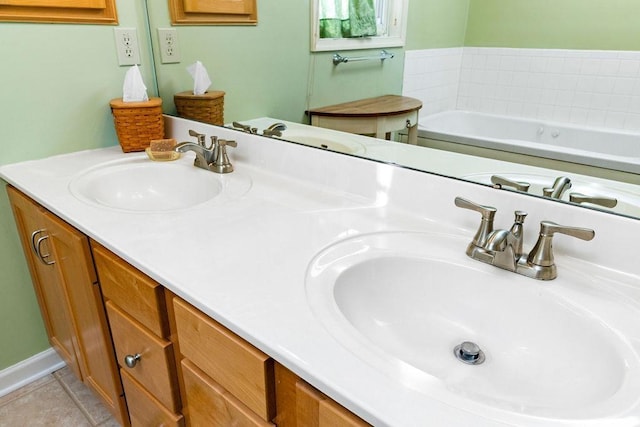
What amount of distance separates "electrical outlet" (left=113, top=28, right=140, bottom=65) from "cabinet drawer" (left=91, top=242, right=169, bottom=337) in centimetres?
81

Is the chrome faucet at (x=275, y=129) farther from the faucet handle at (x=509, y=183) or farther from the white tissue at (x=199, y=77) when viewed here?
the faucet handle at (x=509, y=183)

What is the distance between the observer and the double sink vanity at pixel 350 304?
1.95 feet

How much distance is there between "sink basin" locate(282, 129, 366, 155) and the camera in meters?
1.18

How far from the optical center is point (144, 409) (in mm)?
1138

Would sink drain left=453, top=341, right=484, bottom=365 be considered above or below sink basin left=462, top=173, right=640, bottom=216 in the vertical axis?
below

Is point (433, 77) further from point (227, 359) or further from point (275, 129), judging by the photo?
point (227, 359)

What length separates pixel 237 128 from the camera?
4.84 ft

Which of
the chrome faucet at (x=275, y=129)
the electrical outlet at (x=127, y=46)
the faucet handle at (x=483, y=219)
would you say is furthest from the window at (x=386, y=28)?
the electrical outlet at (x=127, y=46)

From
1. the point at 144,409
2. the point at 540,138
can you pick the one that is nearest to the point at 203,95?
the point at 144,409

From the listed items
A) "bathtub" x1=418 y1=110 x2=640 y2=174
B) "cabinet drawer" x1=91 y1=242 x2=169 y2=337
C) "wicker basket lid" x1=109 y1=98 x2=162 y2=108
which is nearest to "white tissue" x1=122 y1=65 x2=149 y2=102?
"wicker basket lid" x1=109 y1=98 x2=162 y2=108

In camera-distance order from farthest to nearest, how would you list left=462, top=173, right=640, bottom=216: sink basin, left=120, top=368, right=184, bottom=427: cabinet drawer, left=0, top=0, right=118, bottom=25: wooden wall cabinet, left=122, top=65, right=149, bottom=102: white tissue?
left=122, top=65, right=149, bottom=102: white tissue, left=0, top=0, right=118, bottom=25: wooden wall cabinet, left=120, top=368, right=184, bottom=427: cabinet drawer, left=462, top=173, right=640, bottom=216: sink basin

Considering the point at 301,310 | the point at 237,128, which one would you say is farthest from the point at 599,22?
the point at 237,128

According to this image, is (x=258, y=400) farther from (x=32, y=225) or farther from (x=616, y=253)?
(x=32, y=225)

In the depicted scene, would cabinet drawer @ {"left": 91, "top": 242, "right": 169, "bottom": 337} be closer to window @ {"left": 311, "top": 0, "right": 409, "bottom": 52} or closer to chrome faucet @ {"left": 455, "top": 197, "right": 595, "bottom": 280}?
chrome faucet @ {"left": 455, "top": 197, "right": 595, "bottom": 280}
